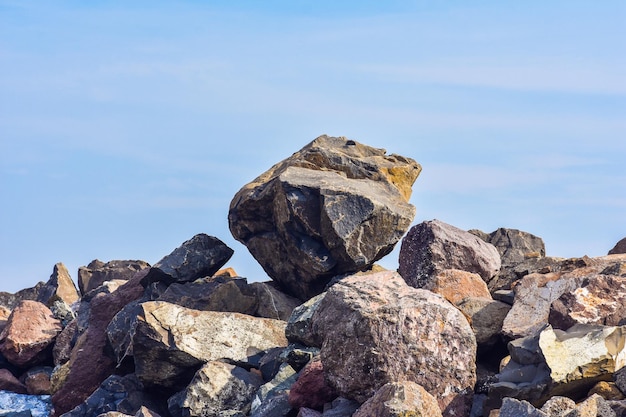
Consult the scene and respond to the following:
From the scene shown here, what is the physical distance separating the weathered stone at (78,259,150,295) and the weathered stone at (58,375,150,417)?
861 cm

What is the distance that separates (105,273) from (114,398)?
31.6 ft

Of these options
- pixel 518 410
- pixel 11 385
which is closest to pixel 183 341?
pixel 11 385

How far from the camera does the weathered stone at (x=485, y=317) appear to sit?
11.8 m

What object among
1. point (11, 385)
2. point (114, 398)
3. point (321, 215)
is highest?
point (321, 215)

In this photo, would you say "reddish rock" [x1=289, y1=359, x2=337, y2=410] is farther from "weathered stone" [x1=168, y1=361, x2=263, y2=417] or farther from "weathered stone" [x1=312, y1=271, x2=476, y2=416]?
"weathered stone" [x1=168, y1=361, x2=263, y2=417]

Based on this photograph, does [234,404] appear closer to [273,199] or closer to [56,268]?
[273,199]

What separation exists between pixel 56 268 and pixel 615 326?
16.4 meters

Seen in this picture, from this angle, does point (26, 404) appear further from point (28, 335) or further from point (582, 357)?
point (582, 357)

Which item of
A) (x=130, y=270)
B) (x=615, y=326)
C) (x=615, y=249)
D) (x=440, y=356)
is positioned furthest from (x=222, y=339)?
(x=130, y=270)

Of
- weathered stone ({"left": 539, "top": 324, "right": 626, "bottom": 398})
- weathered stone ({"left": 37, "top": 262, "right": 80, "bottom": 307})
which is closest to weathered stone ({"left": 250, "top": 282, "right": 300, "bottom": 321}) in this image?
weathered stone ({"left": 539, "top": 324, "right": 626, "bottom": 398})

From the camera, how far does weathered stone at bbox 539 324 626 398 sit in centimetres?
986

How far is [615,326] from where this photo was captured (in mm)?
10555

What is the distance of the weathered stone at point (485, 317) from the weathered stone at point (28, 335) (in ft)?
30.0

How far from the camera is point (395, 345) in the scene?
33.0 feet
